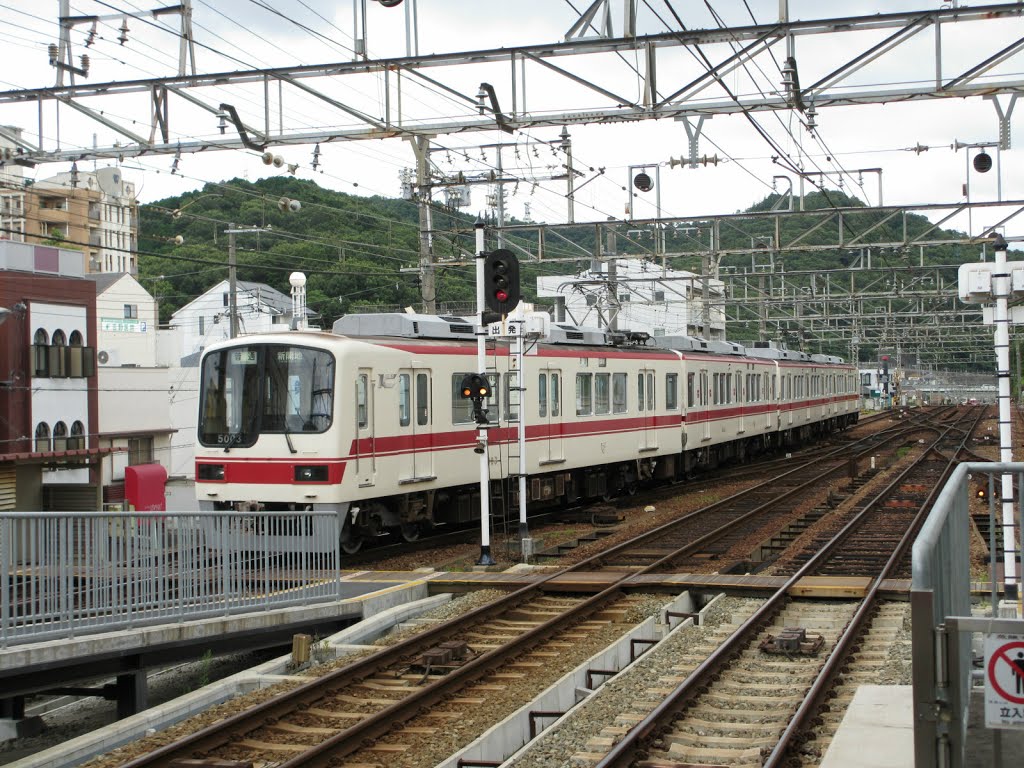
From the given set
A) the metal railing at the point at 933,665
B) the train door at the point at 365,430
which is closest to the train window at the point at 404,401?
the train door at the point at 365,430

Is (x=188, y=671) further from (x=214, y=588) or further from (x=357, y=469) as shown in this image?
(x=357, y=469)

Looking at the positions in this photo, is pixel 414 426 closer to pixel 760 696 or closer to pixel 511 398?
pixel 511 398

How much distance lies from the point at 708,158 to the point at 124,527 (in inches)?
495

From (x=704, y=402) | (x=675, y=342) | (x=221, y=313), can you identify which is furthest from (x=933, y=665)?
(x=221, y=313)

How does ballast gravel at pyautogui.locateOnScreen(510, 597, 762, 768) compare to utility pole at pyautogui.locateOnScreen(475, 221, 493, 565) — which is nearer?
ballast gravel at pyautogui.locateOnScreen(510, 597, 762, 768)

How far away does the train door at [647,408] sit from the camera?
879 inches

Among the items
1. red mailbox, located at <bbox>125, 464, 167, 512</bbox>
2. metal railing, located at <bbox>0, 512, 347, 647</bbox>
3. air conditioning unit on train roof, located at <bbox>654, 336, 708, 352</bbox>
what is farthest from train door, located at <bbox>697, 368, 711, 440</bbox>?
metal railing, located at <bbox>0, 512, 347, 647</bbox>

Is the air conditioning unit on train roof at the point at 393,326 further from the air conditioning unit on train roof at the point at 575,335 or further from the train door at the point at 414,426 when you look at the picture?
the air conditioning unit on train roof at the point at 575,335

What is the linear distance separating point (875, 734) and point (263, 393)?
986 cm

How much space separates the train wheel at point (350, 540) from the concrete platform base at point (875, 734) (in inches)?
350

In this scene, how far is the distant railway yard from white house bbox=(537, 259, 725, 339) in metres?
9.53

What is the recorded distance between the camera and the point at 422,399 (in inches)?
608

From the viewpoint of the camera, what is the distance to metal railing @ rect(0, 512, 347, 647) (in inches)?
327

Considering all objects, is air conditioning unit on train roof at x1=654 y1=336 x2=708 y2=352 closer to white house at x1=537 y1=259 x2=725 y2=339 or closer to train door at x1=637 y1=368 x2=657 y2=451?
white house at x1=537 y1=259 x2=725 y2=339
